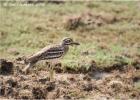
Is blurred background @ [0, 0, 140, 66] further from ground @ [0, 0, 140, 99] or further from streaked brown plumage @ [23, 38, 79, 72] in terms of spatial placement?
streaked brown plumage @ [23, 38, 79, 72]

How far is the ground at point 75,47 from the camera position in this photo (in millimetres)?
12500

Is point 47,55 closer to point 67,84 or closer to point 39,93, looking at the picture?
point 67,84

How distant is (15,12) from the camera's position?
19.9m

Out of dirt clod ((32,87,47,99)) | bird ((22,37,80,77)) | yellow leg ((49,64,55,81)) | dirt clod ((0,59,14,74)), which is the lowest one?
dirt clod ((32,87,47,99))

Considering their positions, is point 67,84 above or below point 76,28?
below

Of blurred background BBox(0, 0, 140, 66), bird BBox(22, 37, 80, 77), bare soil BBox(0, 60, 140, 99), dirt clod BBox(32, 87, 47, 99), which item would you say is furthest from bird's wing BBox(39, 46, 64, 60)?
blurred background BBox(0, 0, 140, 66)

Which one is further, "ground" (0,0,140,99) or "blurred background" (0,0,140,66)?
"blurred background" (0,0,140,66)

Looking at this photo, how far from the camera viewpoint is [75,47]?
15844mm

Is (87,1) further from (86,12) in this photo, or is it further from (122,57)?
(122,57)

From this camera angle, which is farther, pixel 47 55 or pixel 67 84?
pixel 67 84

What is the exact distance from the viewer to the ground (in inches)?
492

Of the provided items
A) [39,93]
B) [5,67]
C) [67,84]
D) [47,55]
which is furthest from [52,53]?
[5,67]

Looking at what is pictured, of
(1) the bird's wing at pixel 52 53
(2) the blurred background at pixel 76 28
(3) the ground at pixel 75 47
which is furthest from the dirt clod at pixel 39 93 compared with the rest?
(2) the blurred background at pixel 76 28

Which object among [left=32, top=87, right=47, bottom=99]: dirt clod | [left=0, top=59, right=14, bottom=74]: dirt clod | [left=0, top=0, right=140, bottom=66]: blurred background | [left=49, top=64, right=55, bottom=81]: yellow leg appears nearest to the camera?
[left=32, top=87, right=47, bottom=99]: dirt clod
